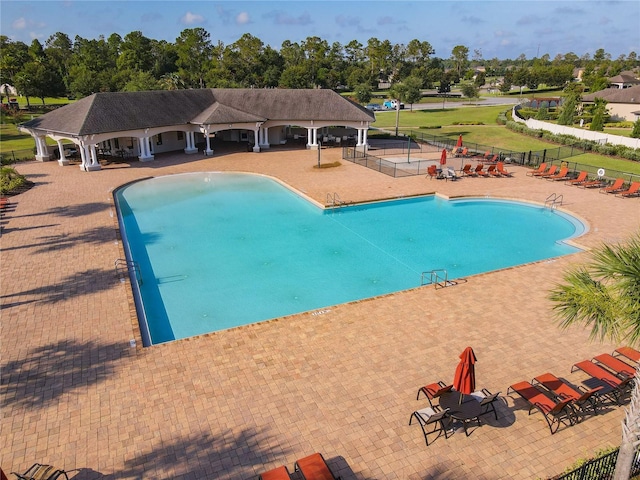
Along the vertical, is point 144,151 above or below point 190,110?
below

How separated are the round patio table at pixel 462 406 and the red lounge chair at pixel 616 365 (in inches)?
150

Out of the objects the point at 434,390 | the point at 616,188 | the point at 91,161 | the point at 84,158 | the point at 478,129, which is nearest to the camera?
the point at 434,390

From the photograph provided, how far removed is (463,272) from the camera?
61.0 feet

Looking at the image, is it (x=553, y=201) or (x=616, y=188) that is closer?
(x=553, y=201)

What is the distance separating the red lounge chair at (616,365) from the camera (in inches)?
419

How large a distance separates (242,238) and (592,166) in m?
28.4

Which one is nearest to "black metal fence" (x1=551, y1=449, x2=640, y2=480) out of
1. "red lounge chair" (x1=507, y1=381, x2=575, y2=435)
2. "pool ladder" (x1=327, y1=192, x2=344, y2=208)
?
"red lounge chair" (x1=507, y1=381, x2=575, y2=435)

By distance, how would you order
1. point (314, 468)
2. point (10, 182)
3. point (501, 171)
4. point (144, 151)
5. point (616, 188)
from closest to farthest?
point (314, 468)
point (616, 188)
point (10, 182)
point (501, 171)
point (144, 151)

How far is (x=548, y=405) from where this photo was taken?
9.52 m

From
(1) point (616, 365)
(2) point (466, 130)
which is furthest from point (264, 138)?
(1) point (616, 365)

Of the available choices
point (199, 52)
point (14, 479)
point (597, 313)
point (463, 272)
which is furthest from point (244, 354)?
point (199, 52)

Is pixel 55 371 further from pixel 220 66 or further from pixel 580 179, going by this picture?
pixel 220 66

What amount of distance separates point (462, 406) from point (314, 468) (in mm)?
3503

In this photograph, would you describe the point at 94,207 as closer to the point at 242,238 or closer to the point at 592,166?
the point at 242,238
